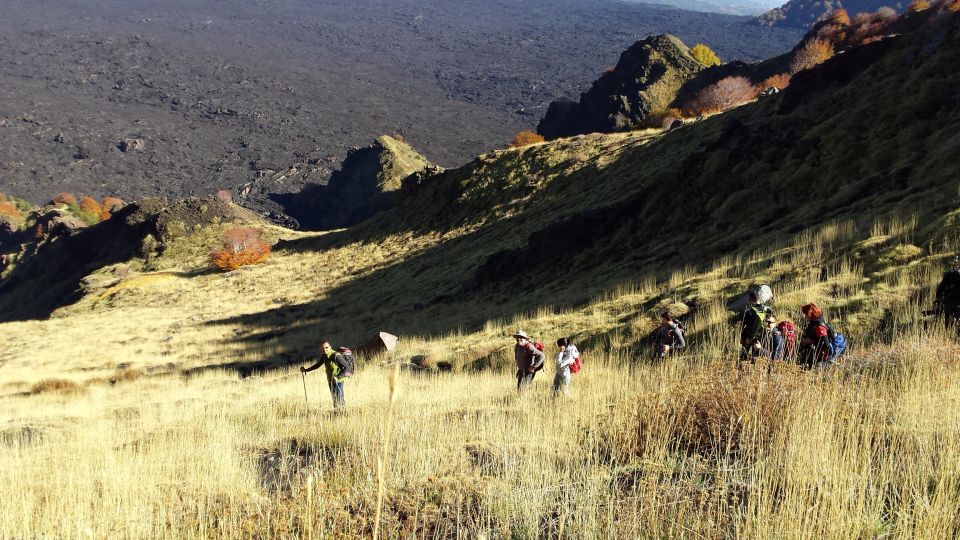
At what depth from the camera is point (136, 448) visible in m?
7.86

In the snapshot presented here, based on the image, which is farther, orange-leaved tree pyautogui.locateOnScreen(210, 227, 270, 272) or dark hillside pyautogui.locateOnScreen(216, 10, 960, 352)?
orange-leaved tree pyautogui.locateOnScreen(210, 227, 270, 272)

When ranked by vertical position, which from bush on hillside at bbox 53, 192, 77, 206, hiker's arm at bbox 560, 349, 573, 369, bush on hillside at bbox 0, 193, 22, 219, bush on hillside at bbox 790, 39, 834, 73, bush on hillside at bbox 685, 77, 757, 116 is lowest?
hiker's arm at bbox 560, 349, 573, 369

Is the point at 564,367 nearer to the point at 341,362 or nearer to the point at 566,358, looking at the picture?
the point at 566,358

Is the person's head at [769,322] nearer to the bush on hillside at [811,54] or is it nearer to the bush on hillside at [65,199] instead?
the bush on hillside at [811,54]

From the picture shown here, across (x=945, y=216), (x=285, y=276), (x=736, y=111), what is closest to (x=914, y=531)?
(x=945, y=216)

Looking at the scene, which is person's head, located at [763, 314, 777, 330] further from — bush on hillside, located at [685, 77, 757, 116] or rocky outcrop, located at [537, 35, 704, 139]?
rocky outcrop, located at [537, 35, 704, 139]

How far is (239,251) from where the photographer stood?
192 ft

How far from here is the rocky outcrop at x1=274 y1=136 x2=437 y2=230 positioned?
91062 mm

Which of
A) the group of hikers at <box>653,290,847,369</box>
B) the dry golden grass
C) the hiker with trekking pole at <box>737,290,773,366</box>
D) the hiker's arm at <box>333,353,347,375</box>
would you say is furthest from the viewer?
the hiker's arm at <box>333,353,347,375</box>

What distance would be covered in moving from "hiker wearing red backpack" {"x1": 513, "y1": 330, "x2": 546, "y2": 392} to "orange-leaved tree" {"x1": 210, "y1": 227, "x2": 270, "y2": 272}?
169 ft

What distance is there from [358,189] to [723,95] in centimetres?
5418

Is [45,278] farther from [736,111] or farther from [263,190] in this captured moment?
[736,111]

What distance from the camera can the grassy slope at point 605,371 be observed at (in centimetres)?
410

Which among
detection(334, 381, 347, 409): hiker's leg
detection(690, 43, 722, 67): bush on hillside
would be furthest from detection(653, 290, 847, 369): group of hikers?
detection(690, 43, 722, 67): bush on hillside
